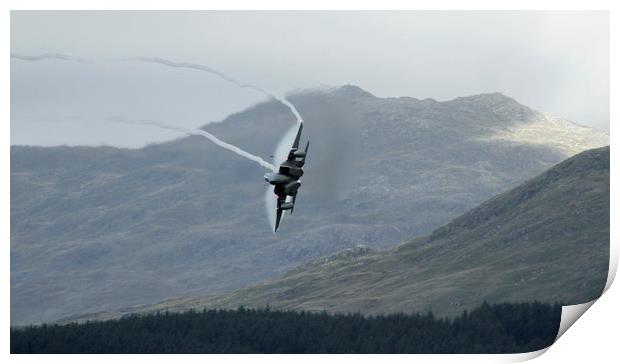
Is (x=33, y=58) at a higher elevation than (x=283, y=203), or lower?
higher

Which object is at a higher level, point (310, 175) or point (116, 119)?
point (116, 119)

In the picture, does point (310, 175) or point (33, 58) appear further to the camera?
point (310, 175)

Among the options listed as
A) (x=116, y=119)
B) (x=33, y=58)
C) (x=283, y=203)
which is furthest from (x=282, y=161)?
(x=33, y=58)

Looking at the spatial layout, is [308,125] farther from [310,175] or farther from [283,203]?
[283,203]

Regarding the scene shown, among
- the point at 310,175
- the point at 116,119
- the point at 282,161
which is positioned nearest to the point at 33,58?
the point at 116,119

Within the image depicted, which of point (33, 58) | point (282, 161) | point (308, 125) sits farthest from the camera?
point (308, 125)

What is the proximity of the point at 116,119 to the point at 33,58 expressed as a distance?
1335cm

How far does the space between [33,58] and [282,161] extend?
119 ft

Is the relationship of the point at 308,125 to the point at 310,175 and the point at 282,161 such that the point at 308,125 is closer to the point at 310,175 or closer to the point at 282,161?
the point at 310,175

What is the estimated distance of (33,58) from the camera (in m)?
170

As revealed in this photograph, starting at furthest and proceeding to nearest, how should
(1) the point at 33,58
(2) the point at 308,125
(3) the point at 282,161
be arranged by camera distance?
(2) the point at 308,125
(1) the point at 33,58
(3) the point at 282,161

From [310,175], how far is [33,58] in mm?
48222

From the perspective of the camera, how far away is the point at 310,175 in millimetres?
199625

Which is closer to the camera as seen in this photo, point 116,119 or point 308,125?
point 116,119
